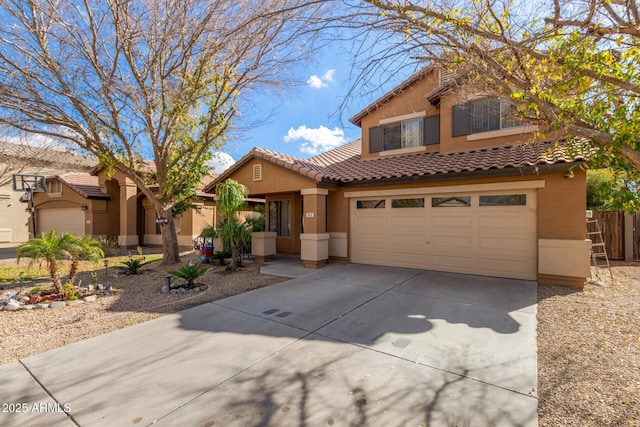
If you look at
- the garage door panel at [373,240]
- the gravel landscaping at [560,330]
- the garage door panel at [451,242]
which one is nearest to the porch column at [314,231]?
the garage door panel at [373,240]

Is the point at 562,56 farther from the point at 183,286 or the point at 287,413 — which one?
the point at 183,286

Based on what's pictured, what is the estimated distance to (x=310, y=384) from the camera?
3.19 meters

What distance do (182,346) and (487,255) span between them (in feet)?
26.2

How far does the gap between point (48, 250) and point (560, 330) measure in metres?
9.98

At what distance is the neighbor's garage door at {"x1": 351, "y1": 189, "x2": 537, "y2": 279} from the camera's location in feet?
25.7

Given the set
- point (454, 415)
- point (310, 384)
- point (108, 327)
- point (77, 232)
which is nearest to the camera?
point (454, 415)

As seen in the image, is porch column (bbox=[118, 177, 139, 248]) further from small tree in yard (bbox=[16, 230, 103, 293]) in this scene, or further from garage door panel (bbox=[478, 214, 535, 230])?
garage door panel (bbox=[478, 214, 535, 230])

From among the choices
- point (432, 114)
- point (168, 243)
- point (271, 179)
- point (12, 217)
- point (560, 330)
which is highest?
point (432, 114)

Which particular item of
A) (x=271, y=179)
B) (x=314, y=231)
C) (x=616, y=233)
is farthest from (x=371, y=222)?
(x=616, y=233)

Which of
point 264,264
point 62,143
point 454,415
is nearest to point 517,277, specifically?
point 454,415

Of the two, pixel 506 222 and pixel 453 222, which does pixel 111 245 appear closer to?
pixel 453 222

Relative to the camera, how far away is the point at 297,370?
3471mm

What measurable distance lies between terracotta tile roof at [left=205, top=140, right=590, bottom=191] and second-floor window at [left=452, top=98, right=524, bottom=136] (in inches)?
31.7

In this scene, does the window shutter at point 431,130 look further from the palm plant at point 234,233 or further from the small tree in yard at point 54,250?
the small tree in yard at point 54,250
